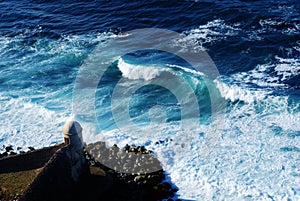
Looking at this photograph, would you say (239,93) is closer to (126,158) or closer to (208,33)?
(126,158)

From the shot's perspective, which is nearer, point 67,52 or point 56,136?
point 56,136

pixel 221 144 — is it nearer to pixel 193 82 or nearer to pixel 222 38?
pixel 193 82

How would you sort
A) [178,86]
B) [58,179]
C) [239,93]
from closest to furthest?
[58,179]
[239,93]
[178,86]

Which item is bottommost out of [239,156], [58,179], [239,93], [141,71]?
[239,156]

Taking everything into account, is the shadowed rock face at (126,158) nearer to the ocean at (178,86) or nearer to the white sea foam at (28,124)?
the ocean at (178,86)

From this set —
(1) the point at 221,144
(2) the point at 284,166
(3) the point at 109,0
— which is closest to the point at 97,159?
(1) the point at 221,144

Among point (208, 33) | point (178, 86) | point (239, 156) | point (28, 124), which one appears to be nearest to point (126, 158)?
point (239, 156)

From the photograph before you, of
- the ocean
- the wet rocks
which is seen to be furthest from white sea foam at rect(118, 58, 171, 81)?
the wet rocks

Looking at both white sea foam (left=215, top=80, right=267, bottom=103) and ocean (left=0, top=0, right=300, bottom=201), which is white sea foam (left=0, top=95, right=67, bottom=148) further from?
white sea foam (left=215, top=80, right=267, bottom=103)

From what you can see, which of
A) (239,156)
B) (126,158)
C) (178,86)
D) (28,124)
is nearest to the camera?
(239,156)
